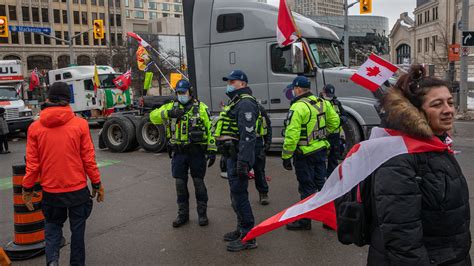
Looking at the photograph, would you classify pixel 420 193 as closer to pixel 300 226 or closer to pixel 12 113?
pixel 300 226

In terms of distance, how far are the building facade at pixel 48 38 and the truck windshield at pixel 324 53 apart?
206 feet

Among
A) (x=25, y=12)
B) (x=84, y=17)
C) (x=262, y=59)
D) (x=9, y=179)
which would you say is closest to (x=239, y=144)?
(x=262, y=59)

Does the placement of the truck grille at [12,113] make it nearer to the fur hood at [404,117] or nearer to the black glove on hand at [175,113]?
the black glove on hand at [175,113]

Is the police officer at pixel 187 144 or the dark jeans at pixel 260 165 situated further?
the police officer at pixel 187 144

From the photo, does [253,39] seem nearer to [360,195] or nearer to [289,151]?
[289,151]

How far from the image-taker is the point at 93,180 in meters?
4.21

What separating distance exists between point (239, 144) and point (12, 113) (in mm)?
14261

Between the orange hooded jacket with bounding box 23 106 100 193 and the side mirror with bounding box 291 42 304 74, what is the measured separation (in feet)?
18.3

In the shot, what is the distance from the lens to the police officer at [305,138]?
5.06 meters

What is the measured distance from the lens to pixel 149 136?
11.9m

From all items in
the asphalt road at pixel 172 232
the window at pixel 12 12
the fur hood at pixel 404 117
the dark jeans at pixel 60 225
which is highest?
the window at pixel 12 12

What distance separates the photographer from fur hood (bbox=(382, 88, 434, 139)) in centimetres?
213

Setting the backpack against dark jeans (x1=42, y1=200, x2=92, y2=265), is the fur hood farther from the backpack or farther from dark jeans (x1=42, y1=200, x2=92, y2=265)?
dark jeans (x1=42, y1=200, x2=92, y2=265)

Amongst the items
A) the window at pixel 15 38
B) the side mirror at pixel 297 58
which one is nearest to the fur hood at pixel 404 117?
the side mirror at pixel 297 58
